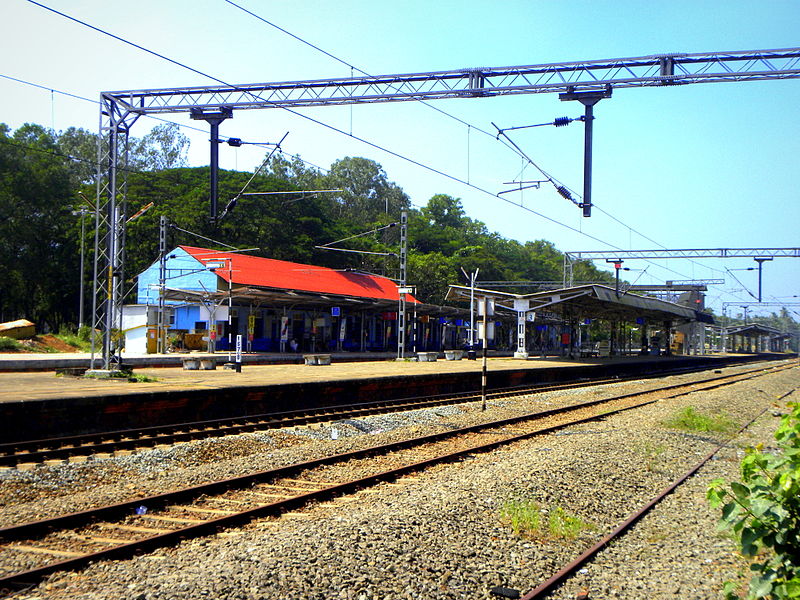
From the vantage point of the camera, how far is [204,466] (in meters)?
10.4

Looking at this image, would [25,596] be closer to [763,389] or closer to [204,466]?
[204,466]

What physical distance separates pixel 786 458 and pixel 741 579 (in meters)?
2.30

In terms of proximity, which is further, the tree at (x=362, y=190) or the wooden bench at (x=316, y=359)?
the tree at (x=362, y=190)

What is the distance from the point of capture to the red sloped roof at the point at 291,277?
42.3 metres

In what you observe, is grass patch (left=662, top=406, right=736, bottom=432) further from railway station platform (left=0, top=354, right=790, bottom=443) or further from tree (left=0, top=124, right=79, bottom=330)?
tree (left=0, top=124, right=79, bottom=330)

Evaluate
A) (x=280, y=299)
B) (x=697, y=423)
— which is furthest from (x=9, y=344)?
(x=697, y=423)

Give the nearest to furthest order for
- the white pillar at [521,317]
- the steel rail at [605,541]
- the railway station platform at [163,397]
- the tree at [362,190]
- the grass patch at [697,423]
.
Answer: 1. the steel rail at [605,541]
2. the railway station platform at [163,397]
3. the grass patch at [697,423]
4. the white pillar at [521,317]
5. the tree at [362,190]

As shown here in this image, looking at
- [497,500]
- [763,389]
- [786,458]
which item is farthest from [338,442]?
[763,389]


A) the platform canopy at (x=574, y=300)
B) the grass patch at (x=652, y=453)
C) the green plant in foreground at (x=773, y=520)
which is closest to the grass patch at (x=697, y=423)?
the grass patch at (x=652, y=453)

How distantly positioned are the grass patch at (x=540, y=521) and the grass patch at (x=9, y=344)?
32678mm

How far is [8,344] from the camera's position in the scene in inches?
1342

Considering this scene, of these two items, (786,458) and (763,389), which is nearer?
(786,458)

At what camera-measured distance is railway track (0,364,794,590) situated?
617 cm

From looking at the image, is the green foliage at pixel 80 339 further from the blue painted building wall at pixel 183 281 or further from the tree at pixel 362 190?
the tree at pixel 362 190
